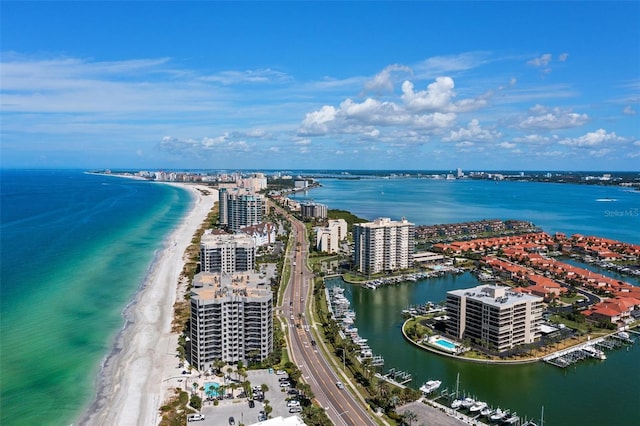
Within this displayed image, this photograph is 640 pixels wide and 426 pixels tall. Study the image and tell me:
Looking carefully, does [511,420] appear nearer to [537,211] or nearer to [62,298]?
[62,298]

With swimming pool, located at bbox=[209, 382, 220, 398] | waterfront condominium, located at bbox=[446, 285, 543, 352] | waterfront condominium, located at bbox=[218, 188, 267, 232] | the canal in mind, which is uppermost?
waterfront condominium, located at bbox=[218, 188, 267, 232]

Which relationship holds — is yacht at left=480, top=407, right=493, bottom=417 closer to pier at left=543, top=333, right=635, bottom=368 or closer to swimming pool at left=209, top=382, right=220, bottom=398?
pier at left=543, top=333, right=635, bottom=368

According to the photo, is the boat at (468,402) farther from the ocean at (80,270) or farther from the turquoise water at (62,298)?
the turquoise water at (62,298)

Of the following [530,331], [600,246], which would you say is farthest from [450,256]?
[530,331]

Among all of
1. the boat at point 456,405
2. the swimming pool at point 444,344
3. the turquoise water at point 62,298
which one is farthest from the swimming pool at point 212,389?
the swimming pool at point 444,344

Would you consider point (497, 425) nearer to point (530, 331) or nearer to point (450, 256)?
point (530, 331)

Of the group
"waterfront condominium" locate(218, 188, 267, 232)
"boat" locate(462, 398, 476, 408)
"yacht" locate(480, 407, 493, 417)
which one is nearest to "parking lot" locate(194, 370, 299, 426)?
"boat" locate(462, 398, 476, 408)

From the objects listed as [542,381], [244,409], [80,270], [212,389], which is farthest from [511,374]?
[80,270]
